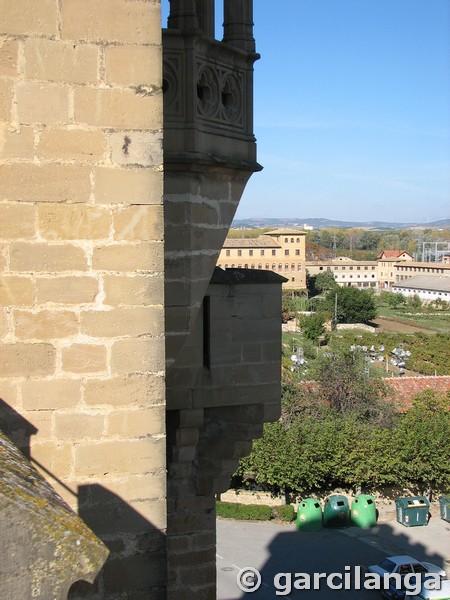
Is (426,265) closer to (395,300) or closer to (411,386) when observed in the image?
(395,300)

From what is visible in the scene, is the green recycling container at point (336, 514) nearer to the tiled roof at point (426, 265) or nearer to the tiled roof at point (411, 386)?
the tiled roof at point (411, 386)

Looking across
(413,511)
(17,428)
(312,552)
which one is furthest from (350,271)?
(17,428)

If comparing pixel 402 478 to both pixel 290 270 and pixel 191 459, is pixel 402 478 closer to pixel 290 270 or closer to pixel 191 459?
pixel 191 459

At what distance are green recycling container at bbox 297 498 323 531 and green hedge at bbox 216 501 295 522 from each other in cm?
57

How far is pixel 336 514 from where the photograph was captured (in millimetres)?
22641

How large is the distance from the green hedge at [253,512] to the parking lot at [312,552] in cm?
24

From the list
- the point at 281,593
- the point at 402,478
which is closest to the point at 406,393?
the point at 402,478

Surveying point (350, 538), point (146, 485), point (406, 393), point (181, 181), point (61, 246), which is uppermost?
point (181, 181)

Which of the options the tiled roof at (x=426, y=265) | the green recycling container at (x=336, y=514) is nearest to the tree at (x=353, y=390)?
the green recycling container at (x=336, y=514)

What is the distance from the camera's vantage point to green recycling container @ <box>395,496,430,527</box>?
2261cm

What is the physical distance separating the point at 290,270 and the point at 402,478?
78.4 metres

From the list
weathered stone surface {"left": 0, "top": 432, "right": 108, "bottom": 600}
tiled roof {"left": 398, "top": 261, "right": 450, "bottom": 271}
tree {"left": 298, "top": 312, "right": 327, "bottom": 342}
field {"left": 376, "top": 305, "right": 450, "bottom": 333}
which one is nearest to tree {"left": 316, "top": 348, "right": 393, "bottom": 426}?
weathered stone surface {"left": 0, "top": 432, "right": 108, "bottom": 600}

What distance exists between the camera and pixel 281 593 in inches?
683

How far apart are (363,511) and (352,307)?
5173 centimetres
